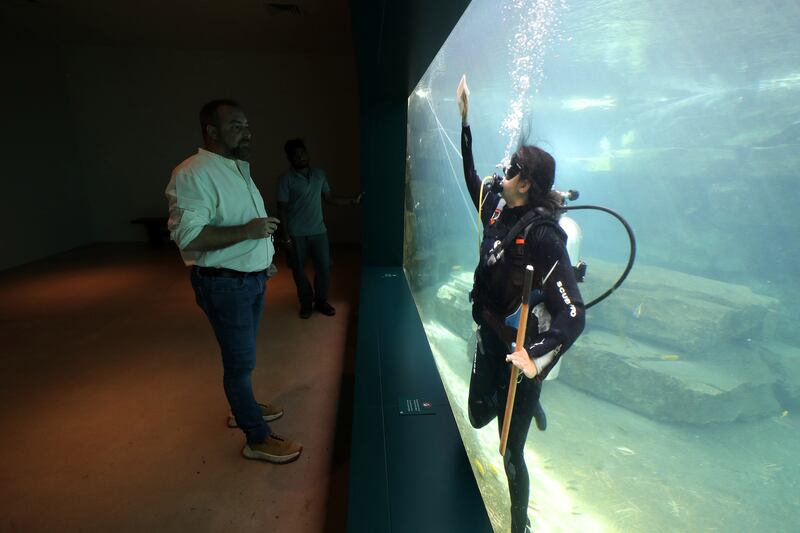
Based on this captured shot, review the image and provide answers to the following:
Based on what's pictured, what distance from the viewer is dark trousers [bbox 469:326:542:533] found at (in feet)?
3.24

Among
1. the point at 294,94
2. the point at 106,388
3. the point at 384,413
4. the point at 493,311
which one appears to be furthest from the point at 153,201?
the point at 493,311

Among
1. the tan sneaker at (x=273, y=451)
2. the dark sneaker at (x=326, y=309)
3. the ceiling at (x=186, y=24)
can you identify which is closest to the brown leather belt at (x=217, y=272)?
the tan sneaker at (x=273, y=451)

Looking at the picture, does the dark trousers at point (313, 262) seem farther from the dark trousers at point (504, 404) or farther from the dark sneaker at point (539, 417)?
the dark sneaker at point (539, 417)

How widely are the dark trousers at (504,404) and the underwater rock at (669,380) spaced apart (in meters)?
0.20

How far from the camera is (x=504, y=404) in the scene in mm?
1115

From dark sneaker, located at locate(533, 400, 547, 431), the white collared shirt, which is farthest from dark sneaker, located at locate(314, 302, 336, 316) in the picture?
dark sneaker, located at locate(533, 400, 547, 431)

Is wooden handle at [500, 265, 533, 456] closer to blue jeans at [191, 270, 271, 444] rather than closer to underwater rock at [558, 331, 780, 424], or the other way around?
underwater rock at [558, 331, 780, 424]

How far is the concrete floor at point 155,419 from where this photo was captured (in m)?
1.65

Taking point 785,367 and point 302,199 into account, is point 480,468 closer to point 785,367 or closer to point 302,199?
point 785,367

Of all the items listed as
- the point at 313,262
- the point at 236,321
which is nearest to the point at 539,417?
the point at 236,321

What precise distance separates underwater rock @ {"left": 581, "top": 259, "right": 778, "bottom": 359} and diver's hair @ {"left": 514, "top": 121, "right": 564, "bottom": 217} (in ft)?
0.62

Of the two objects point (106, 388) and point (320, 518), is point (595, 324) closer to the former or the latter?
point (320, 518)

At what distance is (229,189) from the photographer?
1.56 meters

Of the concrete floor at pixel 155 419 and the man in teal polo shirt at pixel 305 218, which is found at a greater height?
the man in teal polo shirt at pixel 305 218
